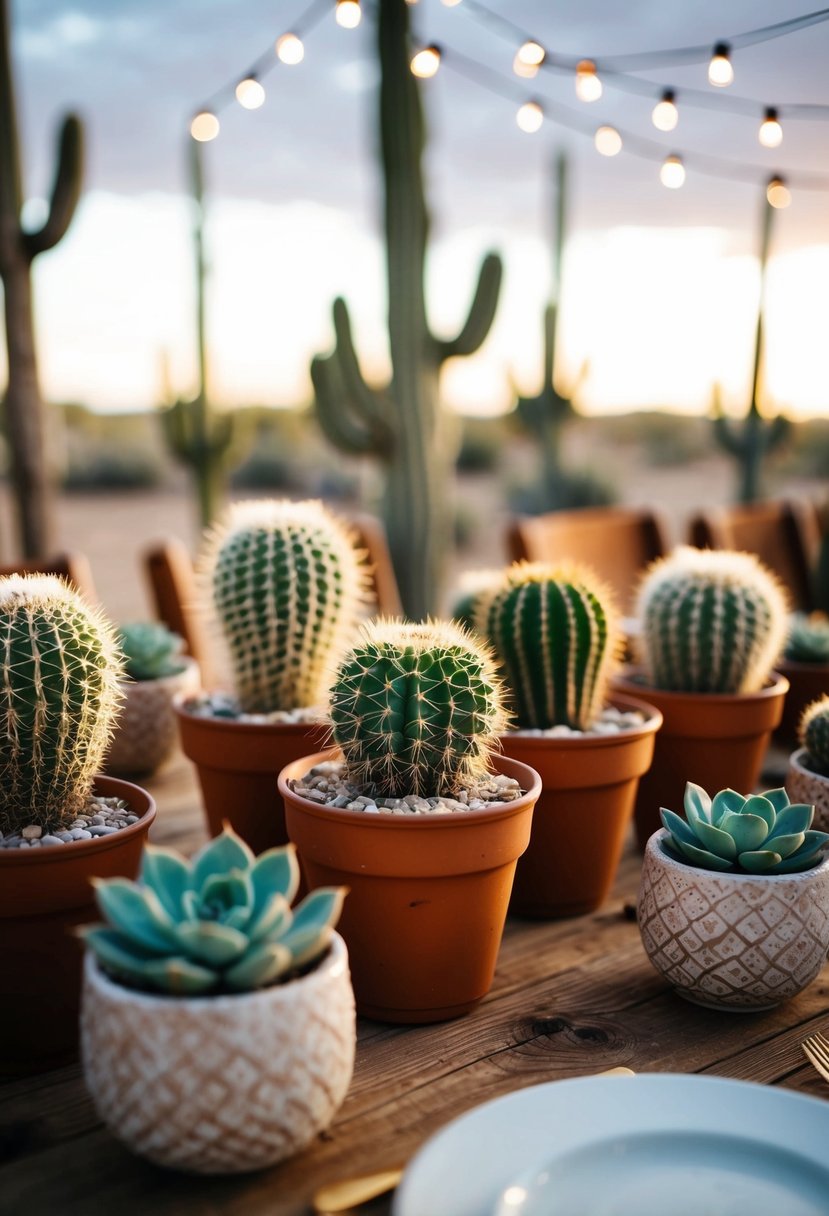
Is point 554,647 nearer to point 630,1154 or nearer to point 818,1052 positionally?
point 818,1052

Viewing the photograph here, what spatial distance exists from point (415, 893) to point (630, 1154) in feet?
1.29

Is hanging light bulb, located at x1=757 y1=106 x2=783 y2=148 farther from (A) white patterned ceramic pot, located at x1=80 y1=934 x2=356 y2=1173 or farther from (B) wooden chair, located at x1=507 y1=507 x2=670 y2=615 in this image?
(A) white patterned ceramic pot, located at x1=80 y1=934 x2=356 y2=1173

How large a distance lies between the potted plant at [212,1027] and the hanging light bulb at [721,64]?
211 centimetres

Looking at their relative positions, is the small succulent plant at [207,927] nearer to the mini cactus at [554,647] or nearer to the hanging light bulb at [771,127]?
the mini cactus at [554,647]

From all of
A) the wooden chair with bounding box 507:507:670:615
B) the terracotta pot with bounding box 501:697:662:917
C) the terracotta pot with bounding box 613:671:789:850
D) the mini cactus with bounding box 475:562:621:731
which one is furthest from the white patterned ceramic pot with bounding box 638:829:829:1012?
the wooden chair with bounding box 507:507:670:615

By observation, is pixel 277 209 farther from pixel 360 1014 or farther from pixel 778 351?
pixel 360 1014

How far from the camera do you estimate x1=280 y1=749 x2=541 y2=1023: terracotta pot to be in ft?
3.48

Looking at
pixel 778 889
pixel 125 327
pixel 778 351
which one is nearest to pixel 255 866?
pixel 778 889

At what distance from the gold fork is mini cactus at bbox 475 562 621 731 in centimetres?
56

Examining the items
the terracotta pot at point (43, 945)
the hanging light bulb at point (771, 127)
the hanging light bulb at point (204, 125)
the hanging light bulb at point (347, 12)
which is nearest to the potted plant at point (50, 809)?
the terracotta pot at point (43, 945)

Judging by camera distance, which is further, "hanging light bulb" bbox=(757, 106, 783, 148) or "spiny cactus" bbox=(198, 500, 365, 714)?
"hanging light bulb" bbox=(757, 106, 783, 148)

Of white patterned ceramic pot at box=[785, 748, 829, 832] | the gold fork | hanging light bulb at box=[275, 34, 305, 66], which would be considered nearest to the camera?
the gold fork

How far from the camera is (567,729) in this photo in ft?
4.78

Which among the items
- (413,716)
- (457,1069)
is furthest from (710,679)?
(457,1069)
